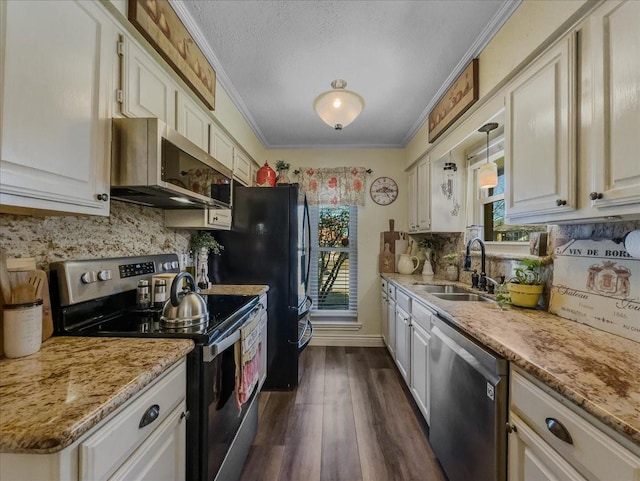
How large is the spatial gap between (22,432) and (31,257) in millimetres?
798

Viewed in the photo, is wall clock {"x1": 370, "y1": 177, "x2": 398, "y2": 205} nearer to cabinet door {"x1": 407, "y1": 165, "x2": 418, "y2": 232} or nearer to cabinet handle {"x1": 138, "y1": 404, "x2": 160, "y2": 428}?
cabinet door {"x1": 407, "y1": 165, "x2": 418, "y2": 232}

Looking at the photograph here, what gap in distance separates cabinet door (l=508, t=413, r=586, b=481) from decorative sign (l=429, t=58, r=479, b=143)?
1848 mm

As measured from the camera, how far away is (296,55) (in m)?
1.97

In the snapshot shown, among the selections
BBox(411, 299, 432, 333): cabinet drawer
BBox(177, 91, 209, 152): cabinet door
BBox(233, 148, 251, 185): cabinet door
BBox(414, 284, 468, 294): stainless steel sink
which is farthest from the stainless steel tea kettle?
BBox(414, 284, 468, 294): stainless steel sink

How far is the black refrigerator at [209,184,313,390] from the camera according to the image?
8.10 feet

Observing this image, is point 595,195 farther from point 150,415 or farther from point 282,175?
point 282,175

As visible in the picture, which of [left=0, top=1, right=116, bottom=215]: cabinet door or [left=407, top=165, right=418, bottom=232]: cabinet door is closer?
[left=0, top=1, right=116, bottom=215]: cabinet door

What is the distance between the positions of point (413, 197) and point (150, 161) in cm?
289

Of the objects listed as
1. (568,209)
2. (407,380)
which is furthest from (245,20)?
(407,380)

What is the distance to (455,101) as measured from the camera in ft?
7.14

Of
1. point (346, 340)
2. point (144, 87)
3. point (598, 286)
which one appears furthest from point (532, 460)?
point (346, 340)

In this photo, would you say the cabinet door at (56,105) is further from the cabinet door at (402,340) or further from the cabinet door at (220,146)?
the cabinet door at (402,340)

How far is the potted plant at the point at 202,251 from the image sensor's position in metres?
2.29

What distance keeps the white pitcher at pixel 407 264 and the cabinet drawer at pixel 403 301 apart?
0.73 m
